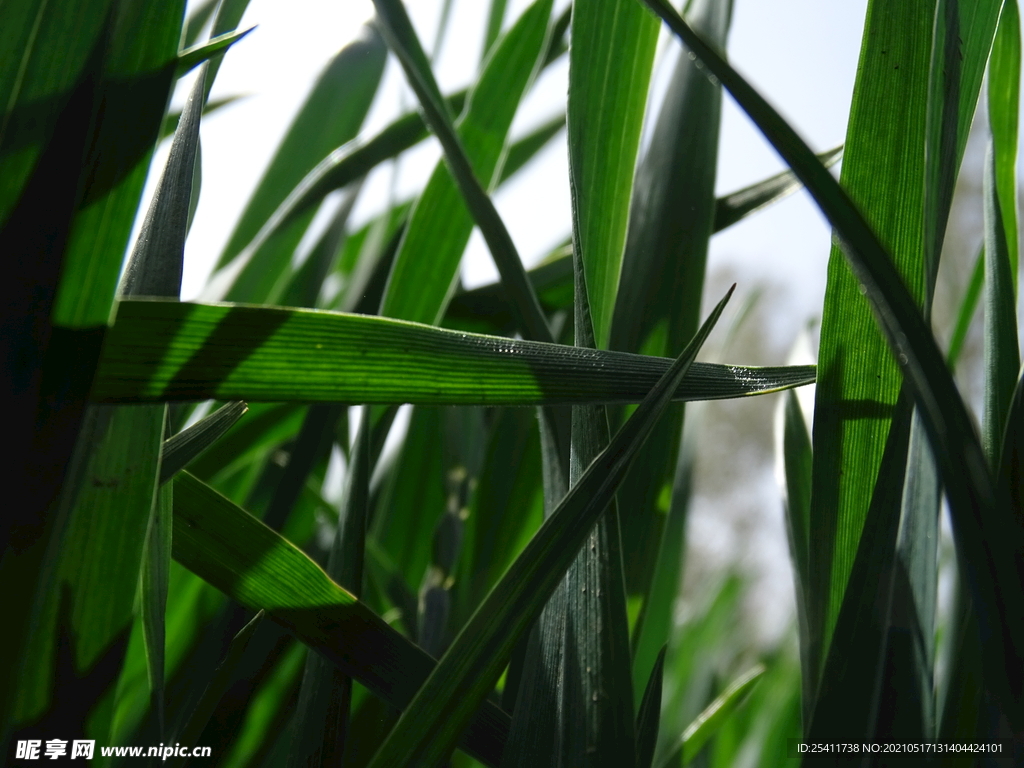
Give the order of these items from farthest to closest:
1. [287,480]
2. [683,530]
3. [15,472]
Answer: [683,530], [287,480], [15,472]

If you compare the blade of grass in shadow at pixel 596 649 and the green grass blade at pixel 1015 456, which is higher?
the green grass blade at pixel 1015 456

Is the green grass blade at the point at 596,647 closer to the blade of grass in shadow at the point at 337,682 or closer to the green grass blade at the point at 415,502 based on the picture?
the blade of grass in shadow at the point at 337,682

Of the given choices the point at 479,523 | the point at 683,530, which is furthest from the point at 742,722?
the point at 479,523

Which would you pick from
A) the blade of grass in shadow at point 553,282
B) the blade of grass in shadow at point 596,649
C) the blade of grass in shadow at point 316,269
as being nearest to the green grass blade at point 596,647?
the blade of grass in shadow at point 596,649

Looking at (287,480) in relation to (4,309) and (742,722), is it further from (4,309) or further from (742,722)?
(742,722)

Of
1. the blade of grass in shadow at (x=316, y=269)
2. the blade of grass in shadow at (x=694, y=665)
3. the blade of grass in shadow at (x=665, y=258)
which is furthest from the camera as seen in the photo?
the blade of grass in shadow at (x=694, y=665)

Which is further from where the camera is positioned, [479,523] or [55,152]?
[479,523]

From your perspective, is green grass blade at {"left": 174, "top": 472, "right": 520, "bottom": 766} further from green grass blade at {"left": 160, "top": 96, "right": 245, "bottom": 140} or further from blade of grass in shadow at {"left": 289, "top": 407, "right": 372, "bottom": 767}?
green grass blade at {"left": 160, "top": 96, "right": 245, "bottom": 140}
